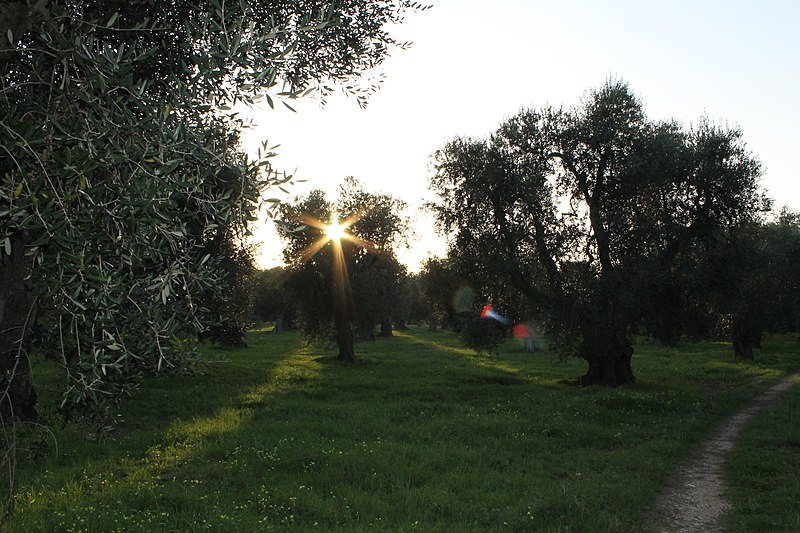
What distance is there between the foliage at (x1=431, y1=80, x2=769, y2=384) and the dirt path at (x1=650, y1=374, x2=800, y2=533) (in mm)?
8745

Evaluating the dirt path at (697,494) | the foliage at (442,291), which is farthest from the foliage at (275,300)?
the dirt path at (697,494)

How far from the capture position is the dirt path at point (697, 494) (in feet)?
35.7

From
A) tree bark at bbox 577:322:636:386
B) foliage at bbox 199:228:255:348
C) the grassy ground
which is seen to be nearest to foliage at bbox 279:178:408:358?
foliage at bbox 199:228:255:348

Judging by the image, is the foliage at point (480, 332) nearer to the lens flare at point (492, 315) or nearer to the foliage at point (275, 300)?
the lens flare at point (492, 315)

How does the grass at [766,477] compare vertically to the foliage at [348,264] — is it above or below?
below

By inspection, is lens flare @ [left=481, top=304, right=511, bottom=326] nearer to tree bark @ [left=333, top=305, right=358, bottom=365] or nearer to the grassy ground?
the grassy ground

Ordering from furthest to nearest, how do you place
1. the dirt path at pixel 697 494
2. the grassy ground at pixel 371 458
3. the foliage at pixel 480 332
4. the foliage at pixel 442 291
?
the foliage at pixel 442 291 < the foliage at pixel 480 332 < the dirt path at pixel 697 494 < the grassy ground at pixel 371 458

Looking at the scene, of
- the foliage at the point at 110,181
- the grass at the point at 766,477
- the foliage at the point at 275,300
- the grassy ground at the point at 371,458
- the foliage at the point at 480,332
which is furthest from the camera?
the foliage at the point at 275,300

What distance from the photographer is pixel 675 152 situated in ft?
87.8

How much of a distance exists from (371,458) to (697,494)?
7.11m

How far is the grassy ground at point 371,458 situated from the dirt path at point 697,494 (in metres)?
0.38

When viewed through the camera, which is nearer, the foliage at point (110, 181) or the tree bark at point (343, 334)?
the foliage at point (110, 181)

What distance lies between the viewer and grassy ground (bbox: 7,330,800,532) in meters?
10.6

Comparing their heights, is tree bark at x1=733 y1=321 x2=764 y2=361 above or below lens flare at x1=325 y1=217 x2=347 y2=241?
below
